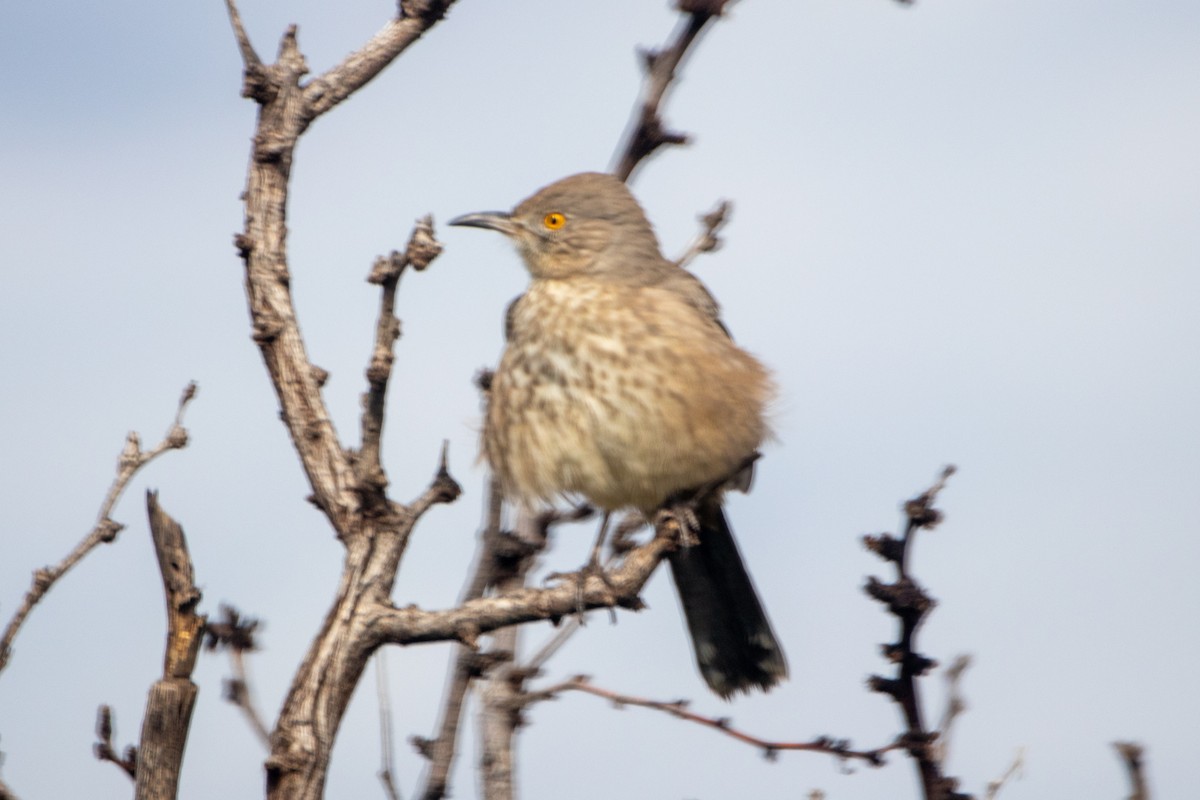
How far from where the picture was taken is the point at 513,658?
4.71 m

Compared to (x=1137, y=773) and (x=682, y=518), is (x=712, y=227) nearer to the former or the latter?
(x=682, y=518)

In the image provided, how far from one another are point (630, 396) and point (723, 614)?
1.23 m

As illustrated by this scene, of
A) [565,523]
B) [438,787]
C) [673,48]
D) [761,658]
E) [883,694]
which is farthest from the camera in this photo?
[761,658]

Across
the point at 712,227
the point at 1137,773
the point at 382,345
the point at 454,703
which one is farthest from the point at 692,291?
the point at 1137,773

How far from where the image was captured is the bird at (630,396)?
5555 mm

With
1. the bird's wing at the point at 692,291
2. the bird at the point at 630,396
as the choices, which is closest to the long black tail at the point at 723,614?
the bird at the point at 630,396

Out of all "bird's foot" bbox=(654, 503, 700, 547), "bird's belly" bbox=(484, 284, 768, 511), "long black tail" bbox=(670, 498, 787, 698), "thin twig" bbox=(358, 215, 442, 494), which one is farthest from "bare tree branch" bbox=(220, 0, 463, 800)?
"long black tail" bbox=(670, 498, 787, 698)

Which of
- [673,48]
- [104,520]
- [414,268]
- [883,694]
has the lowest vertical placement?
[883,694]

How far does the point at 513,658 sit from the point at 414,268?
68.8 inches

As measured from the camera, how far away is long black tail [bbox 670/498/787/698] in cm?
623

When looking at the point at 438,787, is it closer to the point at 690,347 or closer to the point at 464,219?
the point at 690,347

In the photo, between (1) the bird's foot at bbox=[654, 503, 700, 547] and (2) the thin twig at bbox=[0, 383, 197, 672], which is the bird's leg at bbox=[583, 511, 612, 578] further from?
(2) the thin twig at bbox=[0, 383, 197, 672]

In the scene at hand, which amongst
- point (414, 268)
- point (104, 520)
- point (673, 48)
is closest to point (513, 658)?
point (104, 520)

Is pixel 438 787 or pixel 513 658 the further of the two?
pixel 513 658
